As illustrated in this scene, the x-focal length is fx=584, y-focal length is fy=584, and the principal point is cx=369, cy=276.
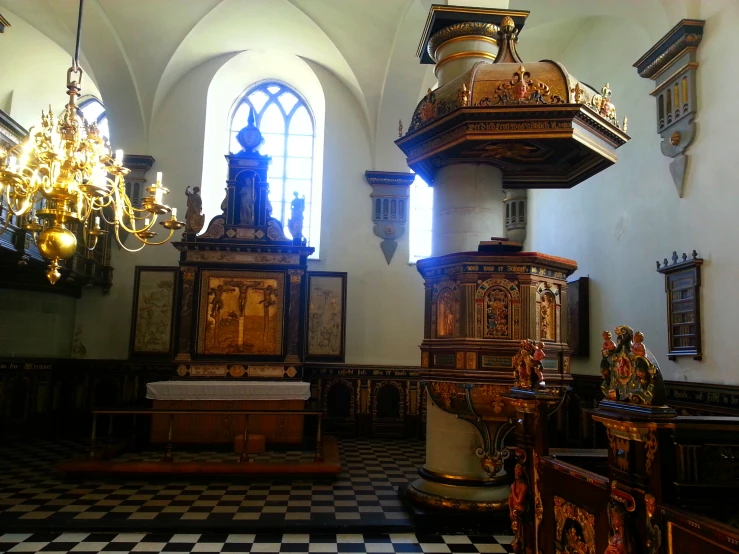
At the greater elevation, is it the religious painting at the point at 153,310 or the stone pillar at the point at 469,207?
the stone pillar at the point at 469,207

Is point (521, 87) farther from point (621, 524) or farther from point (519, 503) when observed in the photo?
point (621, 524)

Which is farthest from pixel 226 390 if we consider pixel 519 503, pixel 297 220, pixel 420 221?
pixel 519 503

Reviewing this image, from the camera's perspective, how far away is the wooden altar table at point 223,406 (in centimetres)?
793

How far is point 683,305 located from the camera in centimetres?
599

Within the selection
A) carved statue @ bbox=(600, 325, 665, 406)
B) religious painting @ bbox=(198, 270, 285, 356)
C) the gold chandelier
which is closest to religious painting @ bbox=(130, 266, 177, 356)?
religious painting @ bbox=(198, 270, 285, 356)

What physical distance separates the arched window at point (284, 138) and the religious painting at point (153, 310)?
2403mm

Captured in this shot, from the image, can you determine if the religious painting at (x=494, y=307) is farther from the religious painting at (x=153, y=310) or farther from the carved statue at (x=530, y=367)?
the religious painting at (x=153, y=310)

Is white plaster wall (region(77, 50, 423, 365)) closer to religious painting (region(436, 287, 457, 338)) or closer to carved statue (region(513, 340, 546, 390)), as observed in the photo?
religious painting (region(436, 287, 457, 338))

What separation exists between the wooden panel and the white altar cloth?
0.18m

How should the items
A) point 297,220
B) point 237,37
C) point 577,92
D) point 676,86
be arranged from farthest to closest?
point 237,37, point 297,220, point 676,86, point 577,92

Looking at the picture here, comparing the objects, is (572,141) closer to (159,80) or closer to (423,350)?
(423,350)

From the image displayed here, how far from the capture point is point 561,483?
2.87 m

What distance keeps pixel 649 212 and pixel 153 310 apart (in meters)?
7.76

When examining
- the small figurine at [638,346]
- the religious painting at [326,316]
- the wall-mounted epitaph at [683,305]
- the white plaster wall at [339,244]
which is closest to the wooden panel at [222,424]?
the religious painting at [326,316]
